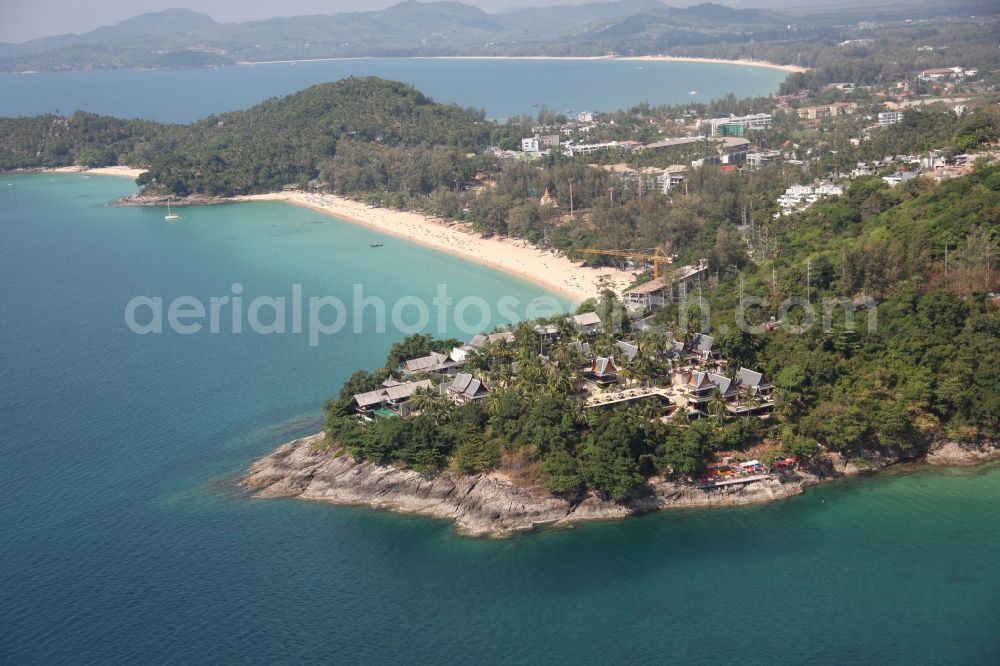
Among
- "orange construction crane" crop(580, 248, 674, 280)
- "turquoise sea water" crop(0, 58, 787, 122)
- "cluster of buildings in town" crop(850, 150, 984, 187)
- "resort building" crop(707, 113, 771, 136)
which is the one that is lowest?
"orange construction crane" crop(580, 248, 674, 280)

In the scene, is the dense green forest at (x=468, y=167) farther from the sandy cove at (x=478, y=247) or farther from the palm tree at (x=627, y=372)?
the palm tree at (x=627, y=372)

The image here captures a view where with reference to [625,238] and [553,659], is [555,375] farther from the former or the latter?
[625,238]

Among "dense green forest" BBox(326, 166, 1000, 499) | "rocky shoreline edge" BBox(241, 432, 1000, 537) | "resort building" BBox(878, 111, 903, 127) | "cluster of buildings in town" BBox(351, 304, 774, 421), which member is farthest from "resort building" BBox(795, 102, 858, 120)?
"rocky shoreline edge" BBox(241, 432, 1000, 537)

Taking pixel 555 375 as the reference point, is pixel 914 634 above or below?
below

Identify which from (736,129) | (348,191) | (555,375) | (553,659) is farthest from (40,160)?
(553,659)

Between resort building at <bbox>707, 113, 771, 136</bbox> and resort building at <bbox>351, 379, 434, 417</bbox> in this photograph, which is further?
resort building at <bbox>707, 113, 771, 136</bbox>

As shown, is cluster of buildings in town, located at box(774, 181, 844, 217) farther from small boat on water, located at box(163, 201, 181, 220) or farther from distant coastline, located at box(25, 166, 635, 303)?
small boat on water, located at box(163, 201, 181, 220)
